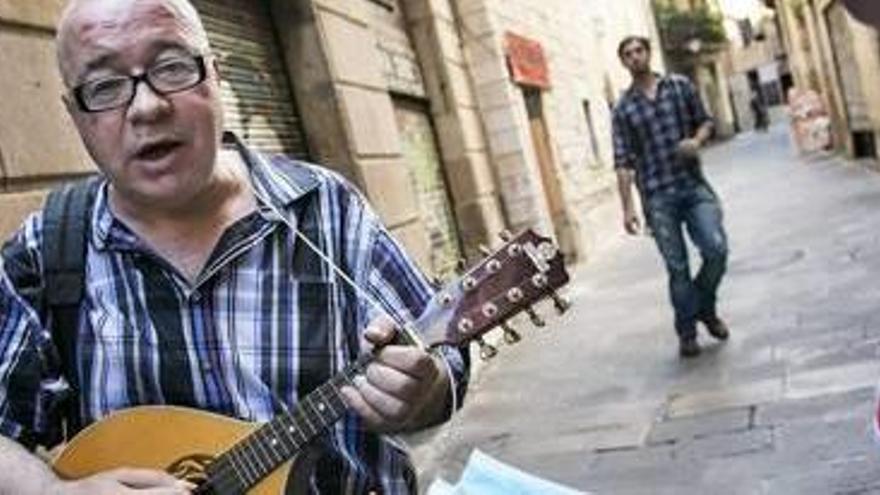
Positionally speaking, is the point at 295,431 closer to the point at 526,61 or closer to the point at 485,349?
the point at 485,349

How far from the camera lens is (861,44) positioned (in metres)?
17.0

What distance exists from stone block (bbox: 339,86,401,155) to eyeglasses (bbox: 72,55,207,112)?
541 centimetres

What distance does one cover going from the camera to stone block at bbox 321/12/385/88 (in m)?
7.87

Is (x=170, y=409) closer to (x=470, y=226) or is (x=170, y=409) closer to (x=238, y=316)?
(x=238, y=316)

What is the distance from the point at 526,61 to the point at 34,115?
37.6 feet

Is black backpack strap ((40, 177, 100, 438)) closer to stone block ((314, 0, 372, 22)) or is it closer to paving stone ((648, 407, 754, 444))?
paving stone ((648, 407, 754, 444))

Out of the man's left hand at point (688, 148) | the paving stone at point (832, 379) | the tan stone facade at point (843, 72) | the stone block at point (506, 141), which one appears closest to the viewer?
the paving stone at point (832, 379)

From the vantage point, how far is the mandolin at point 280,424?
2209mm

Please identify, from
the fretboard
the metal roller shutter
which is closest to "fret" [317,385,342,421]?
the fretboard

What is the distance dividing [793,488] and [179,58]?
131 inches

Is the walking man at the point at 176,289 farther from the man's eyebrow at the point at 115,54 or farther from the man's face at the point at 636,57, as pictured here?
the man's face at the point at 636,57

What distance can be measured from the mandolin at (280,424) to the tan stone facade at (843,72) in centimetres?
1379

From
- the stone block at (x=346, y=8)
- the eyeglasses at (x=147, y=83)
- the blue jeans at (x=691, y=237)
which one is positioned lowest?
the blue jeans at (x=691, y=237)

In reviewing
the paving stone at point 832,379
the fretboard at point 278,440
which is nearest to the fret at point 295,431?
the fretboard at point 278,440
